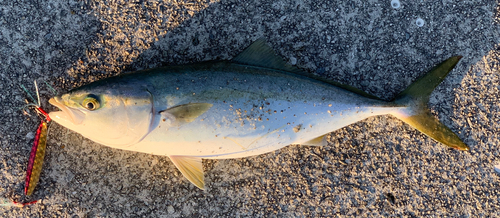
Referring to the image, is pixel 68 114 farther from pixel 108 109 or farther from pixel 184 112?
pixel 184 112

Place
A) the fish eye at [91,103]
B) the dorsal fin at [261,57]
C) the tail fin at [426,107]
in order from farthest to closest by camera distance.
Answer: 1. the tail fin at [426,107]
2. the dorsal fin at [261,57]
3. the fish eye at [91,103]

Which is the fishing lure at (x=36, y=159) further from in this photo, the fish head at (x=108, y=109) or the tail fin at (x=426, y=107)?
the tail fin at (x=426, y=107)

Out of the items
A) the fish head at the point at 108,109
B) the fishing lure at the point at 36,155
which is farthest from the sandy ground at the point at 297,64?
the fish head at the point at 108,109

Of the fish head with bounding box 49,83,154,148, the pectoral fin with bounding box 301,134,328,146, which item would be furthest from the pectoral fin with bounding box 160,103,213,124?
the pectoral fin with bounding box 301,134,328,146

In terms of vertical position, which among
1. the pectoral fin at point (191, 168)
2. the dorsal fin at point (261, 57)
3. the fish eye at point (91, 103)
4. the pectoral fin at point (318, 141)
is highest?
the dorsal fin at point (261, 57)

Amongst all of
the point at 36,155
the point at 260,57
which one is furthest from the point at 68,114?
the point at 260,57

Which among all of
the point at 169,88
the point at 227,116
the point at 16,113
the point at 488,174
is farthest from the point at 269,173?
the point at 16,113
